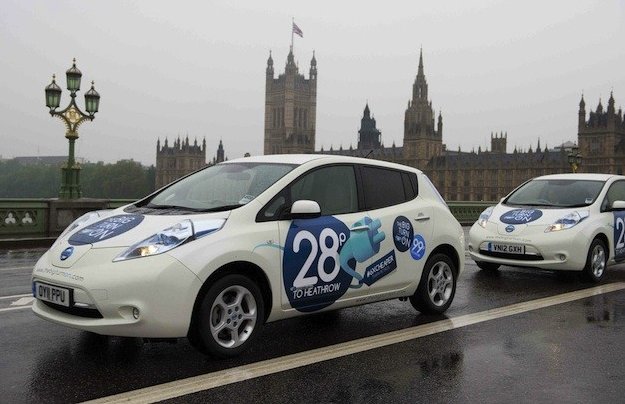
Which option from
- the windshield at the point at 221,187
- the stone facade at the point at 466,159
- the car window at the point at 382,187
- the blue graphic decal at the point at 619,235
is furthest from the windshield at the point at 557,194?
the stone facade at the point at 466,159

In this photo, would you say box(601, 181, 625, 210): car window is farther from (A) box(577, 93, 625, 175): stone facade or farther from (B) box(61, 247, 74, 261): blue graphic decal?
(A) box(577, 93, 625, 175): stone facade

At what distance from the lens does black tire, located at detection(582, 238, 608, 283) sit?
9484 millimetres

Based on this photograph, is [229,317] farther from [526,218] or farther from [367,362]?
[526,218]

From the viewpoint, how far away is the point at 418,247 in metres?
6.63

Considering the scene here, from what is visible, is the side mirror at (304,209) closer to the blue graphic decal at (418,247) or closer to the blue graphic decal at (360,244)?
the blue graphic decal at (360,244)

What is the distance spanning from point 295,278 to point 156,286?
1.24 metres

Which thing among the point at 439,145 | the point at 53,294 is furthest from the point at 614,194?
the point at 439,145

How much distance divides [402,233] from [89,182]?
14345 centimetres

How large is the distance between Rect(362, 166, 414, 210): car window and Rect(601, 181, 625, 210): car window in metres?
4.81

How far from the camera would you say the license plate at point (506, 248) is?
31.0 ft

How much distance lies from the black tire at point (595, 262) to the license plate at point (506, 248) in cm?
95

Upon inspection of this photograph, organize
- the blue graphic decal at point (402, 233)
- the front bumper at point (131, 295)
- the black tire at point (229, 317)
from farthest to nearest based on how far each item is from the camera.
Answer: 1. the blue graphic decal at point (402, 233)
2. the black tire at point (229, 317)
3. the front bumper at point (131, 295)

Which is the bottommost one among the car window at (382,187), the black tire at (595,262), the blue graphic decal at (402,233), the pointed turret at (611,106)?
the black tire at (595,262)

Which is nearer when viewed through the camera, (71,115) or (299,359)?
(299,359)
